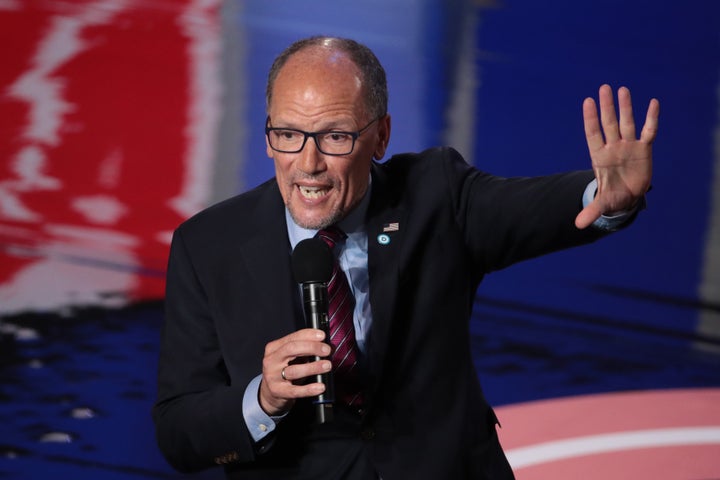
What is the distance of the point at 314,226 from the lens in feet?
5.79

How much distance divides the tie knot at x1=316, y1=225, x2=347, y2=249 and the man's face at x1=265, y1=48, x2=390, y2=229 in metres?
0.02

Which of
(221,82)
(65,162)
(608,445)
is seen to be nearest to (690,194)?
(608,445)

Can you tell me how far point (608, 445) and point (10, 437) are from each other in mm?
1725

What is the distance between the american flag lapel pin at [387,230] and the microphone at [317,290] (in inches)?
9.3

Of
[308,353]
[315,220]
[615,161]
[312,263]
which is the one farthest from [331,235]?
[615,161]

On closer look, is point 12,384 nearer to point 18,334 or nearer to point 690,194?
point 18,334

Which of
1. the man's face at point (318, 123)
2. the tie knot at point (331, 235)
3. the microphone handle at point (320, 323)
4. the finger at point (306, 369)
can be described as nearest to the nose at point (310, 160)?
the man's face at point (318, 123)

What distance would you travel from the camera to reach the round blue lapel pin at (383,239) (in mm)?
1797

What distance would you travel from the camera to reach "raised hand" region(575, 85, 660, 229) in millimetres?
1573

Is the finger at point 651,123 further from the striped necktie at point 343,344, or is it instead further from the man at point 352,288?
the striped necktie at point 343,344

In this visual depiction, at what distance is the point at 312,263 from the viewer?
4.97 ft

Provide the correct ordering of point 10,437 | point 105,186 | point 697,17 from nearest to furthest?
point 10,437 → point 105,186 → point 697,17

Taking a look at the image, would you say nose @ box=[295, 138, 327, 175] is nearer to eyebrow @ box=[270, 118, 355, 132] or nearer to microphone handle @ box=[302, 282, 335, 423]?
eyebrow @ box=[270, 118, 355, 132]

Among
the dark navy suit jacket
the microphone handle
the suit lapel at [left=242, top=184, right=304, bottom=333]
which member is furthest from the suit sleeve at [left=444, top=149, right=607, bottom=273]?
the microphone handle
